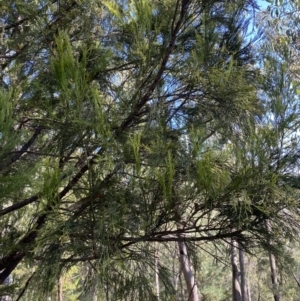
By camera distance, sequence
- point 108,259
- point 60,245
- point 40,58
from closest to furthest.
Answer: point 108,259, point 60,245, point 40,58

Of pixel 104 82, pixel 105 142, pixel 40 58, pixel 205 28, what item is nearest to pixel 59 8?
pixel 40 58

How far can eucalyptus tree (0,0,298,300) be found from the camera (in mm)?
1729

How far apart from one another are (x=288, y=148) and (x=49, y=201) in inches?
48.8

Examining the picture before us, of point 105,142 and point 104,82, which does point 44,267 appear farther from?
point 104,82

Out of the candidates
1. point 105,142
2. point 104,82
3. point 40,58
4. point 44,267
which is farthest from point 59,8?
point 44,267

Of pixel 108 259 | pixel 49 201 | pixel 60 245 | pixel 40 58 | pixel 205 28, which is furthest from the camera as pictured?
pixel 40 58

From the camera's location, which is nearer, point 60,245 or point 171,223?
point 60,245

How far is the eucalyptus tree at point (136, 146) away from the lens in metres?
1.73

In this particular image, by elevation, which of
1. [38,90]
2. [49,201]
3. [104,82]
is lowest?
[49,201]

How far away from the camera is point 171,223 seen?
1.95 metres

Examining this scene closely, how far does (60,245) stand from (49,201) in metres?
0.33

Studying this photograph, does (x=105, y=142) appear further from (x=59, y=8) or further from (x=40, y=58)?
(x=59, y=8)

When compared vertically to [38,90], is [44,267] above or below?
below

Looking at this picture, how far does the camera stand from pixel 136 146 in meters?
1.61
